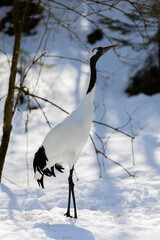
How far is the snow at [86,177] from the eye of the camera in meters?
3.27

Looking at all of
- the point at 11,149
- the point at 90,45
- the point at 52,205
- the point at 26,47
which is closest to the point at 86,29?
the point at 90,45

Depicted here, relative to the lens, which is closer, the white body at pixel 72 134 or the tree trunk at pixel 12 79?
the white body at pixel 72 134

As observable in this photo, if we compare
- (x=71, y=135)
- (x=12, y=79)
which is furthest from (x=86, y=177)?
(x=71, y=135)

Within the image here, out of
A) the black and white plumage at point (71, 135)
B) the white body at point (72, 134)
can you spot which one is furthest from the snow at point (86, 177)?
the white body at point (72, 134)

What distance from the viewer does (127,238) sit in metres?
3.00

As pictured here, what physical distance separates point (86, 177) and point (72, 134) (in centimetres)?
311

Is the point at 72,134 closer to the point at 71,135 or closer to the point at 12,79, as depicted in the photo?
the point at 71,135

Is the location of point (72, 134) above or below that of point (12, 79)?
below

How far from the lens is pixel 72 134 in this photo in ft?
11.1

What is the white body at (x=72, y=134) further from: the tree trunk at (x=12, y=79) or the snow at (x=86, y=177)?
the tree trunk at (x=12, y=79)

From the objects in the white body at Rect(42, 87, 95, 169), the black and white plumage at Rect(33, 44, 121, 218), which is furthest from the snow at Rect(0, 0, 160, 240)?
the white body at Rect(42, 87, 95, 169)

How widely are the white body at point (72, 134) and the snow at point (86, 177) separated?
662 millimetres

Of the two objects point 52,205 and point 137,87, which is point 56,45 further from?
point 52,205

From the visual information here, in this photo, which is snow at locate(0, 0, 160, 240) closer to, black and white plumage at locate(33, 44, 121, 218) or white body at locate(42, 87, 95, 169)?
black and white plumage at locate(33, 44, 121, 218)
